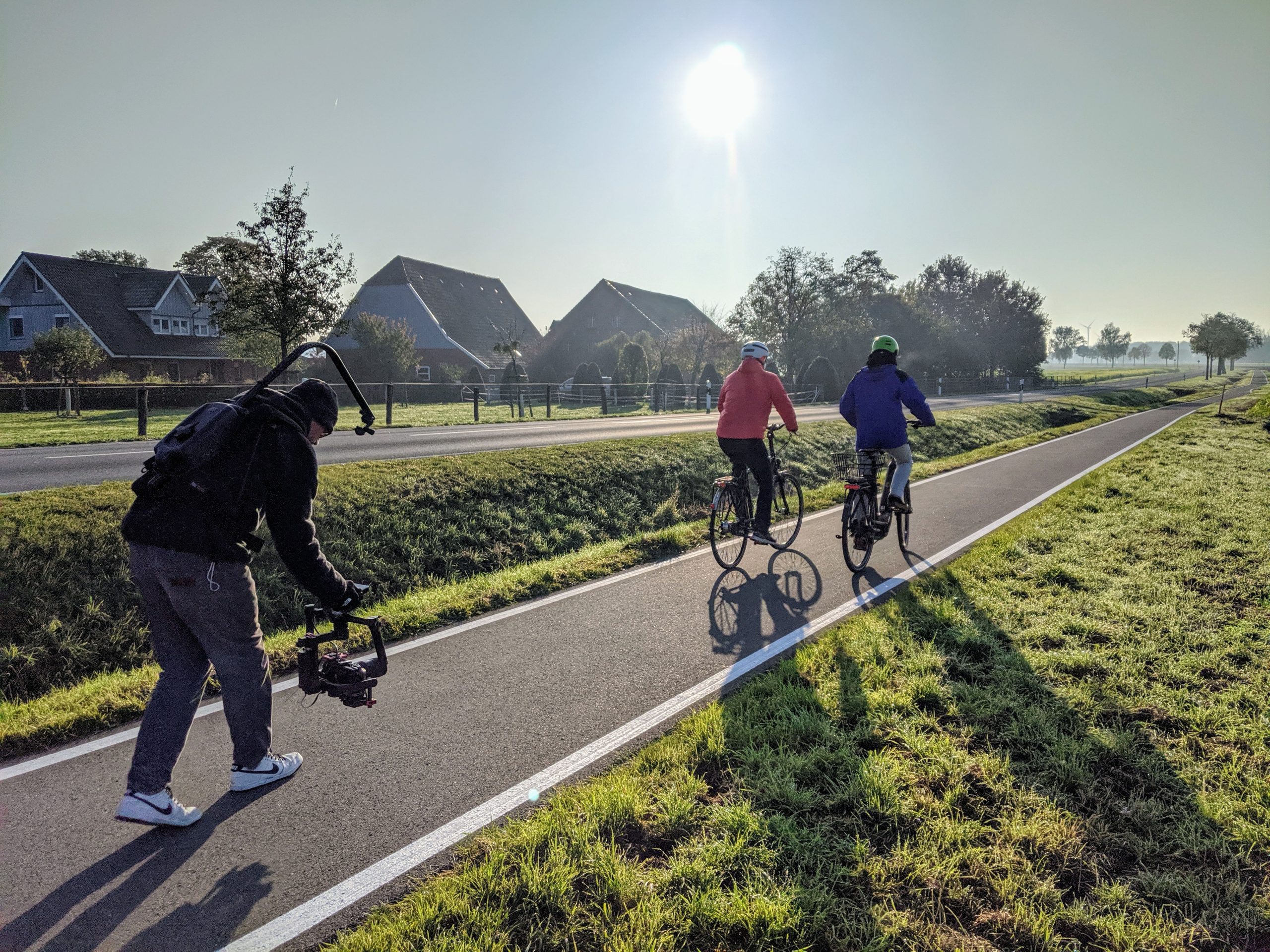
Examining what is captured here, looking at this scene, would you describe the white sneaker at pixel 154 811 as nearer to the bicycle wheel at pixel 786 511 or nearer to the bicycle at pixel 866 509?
the bicycle at pixel 866 509

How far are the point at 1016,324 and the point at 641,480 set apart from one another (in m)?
84.8

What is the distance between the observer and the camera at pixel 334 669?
3.25m

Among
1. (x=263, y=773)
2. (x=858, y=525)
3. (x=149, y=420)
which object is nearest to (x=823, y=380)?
(x=149, y=420)

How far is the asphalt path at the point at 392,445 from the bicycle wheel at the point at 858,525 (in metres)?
6.59

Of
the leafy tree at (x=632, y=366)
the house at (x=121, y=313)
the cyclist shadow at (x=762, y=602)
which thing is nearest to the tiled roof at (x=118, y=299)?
the house at (x=121, y=313)

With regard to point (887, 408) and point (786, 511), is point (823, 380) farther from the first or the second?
point (887, 408)

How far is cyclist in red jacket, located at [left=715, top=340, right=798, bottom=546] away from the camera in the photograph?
7.21 metres

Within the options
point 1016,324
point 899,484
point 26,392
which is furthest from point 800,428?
point 1016,324

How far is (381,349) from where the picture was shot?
4341cm

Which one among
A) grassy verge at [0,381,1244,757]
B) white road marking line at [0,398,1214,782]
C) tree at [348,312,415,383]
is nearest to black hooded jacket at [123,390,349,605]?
white road marking line at [0,398,1214,782]

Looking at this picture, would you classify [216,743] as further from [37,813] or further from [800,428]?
[800,428]

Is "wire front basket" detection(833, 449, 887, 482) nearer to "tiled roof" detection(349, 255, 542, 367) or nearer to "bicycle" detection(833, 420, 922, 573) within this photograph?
"bicycle" detection(833, 420, 922, 573)

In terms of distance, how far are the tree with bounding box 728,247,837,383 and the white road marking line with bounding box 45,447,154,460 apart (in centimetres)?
5284

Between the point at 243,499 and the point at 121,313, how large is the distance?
48231mm
